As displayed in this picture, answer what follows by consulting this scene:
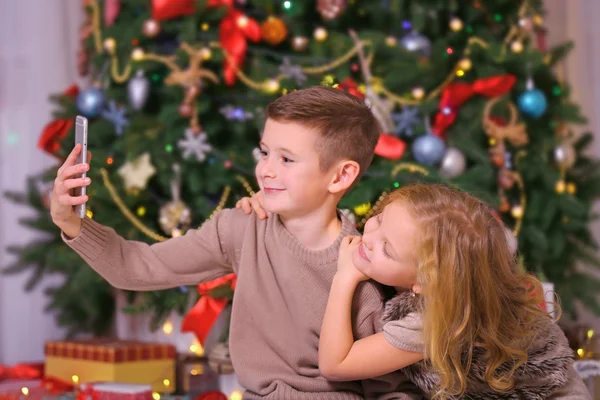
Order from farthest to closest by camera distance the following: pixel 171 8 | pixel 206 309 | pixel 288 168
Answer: pixel 171 8
pixel 206 309
pixel 288 168

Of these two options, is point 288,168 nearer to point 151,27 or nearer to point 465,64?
point 151,27

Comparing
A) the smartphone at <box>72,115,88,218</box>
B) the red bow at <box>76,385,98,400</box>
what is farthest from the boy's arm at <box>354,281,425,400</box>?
the red bow at <box>76,385,98,400</box>

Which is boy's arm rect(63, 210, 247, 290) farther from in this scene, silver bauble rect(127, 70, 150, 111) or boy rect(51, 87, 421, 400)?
silver bauble rect(127, 70, 150, 111)

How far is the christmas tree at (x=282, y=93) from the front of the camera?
264cm

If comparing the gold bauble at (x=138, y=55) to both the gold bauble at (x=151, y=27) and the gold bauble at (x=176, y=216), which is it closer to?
the gold bauble at (x=151, y=27)

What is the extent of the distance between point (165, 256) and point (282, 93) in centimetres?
105

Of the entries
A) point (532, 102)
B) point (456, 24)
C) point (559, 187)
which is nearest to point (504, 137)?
point (532, 102)

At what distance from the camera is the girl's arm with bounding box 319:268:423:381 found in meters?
1.48

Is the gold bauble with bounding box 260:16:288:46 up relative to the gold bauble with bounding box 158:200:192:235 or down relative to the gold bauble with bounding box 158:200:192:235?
up

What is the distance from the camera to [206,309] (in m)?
2.37

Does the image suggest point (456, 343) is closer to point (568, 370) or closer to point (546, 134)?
point (568, 370)

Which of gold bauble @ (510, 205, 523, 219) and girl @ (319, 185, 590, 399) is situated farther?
gold bauble @ (510, 205, 523, 219)

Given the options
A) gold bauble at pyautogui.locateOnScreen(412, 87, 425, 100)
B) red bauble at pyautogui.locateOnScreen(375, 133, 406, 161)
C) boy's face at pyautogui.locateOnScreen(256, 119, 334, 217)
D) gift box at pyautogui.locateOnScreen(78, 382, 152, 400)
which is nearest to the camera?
boy's face at pyautogui.locateOnScreen(256, 119, 334, 217)

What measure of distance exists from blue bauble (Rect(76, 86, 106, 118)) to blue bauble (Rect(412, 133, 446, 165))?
1080 millimetres
